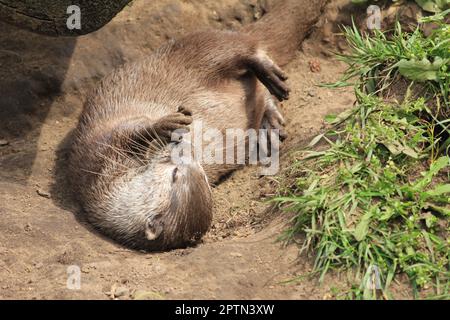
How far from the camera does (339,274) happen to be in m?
2.56

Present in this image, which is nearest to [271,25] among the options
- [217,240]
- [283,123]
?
[283,123]

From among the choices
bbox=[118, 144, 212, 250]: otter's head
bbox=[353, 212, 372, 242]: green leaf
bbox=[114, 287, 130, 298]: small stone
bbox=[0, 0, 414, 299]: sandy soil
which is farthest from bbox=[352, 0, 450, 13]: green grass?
bbox=[114, 287, 130, 298]: small stone

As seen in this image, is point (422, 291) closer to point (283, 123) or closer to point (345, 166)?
point (345, 166)

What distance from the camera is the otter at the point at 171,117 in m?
3.33

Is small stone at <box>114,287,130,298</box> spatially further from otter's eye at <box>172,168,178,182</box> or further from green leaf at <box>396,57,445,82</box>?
green leaf at <box>396,57,445,82</box>

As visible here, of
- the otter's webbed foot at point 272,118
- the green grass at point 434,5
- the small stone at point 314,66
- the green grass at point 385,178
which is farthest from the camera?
the small stone at point 314,66

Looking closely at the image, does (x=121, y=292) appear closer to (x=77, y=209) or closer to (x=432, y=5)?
(x=77, y=209)

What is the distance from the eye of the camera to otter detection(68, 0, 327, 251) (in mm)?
3330

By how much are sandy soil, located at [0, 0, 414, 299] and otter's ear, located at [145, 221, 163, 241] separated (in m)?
0.12

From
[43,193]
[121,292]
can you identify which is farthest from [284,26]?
[121,292]

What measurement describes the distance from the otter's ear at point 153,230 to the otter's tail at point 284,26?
156 cm

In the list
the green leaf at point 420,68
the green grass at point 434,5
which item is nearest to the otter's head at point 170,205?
the green leaf at point 420,68

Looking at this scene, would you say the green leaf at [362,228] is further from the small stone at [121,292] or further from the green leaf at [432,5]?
the green leaf at [432,5]

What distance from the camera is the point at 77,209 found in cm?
371
